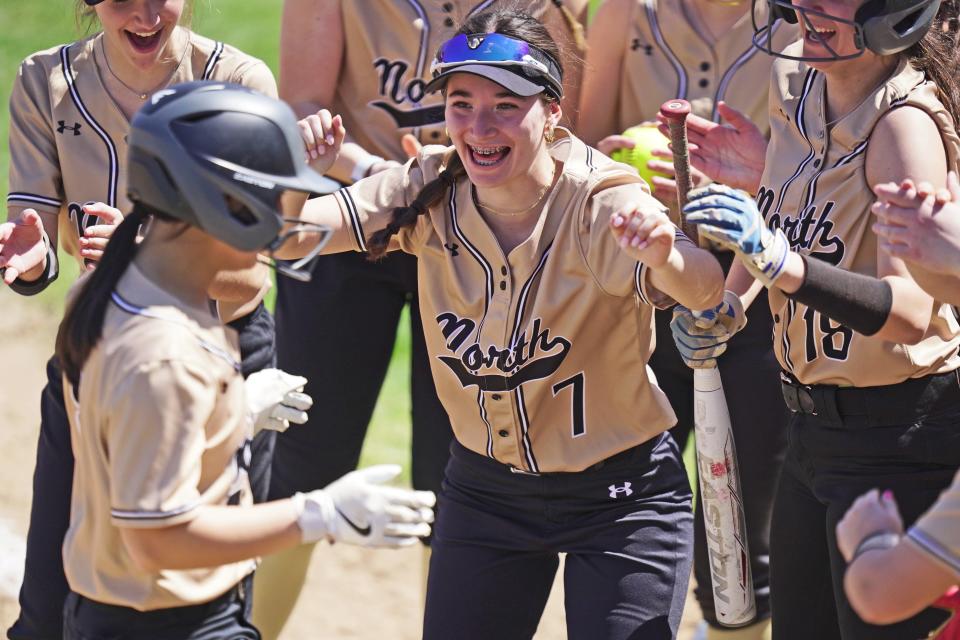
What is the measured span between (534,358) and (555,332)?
85mm

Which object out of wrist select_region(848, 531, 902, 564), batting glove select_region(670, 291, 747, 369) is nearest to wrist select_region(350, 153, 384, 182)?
batting glove select_region(670, 291, 747, 369)

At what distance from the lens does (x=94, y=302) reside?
2748mm

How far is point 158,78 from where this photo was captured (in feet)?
13.3

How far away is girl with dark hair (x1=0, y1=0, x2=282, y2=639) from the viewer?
152 inches

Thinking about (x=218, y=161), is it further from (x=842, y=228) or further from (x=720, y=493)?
(x=720, y=493)

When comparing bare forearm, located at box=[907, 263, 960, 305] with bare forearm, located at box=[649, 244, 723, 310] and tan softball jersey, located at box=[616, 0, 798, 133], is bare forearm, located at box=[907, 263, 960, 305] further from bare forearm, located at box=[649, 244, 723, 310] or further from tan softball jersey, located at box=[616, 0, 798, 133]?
tan softball jersey, located at box=[616, 0, 798, 133]

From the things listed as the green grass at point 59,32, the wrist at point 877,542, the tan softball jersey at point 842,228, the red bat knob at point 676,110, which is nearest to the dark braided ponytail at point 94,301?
the red bat knob at point 676,110

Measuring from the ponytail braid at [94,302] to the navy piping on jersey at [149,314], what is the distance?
0.07ft

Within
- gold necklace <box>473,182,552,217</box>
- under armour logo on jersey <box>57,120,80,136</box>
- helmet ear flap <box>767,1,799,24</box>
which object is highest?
helmet ear flap <box>767,1,799,24</box>

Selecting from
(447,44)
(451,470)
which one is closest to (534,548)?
(451,470)

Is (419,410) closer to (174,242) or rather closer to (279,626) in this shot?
(279,626)

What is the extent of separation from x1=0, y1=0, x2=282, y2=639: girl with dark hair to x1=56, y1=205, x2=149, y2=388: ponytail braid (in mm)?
987

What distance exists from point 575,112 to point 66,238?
1625 millimetres

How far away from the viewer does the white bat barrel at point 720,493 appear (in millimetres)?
3748
